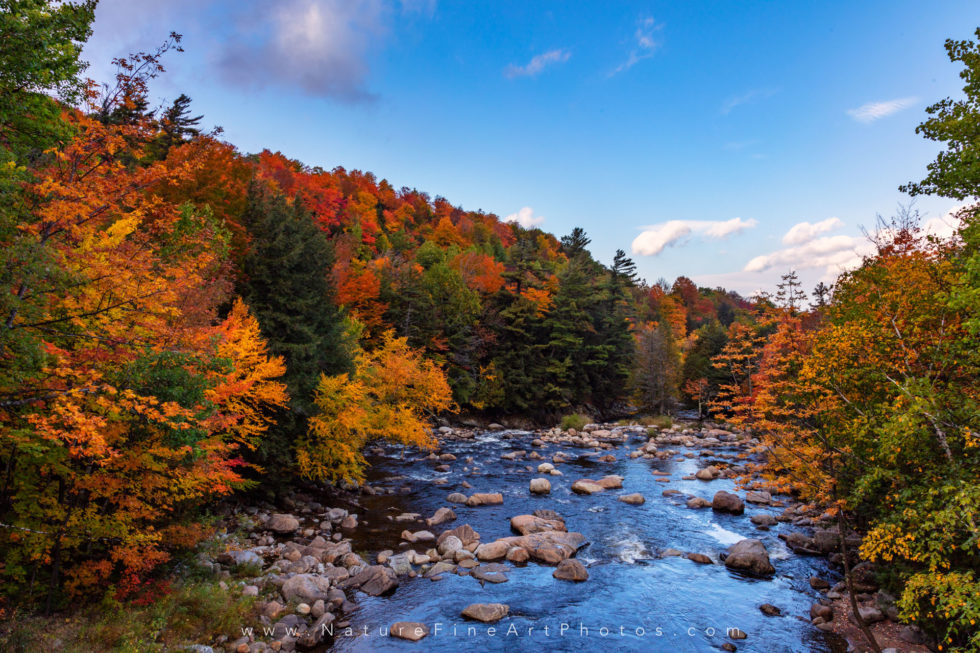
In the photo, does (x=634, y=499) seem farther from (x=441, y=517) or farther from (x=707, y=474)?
(x=441, y=517)

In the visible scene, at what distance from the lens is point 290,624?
1041 centimetres

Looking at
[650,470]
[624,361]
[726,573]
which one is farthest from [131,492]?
[624,361]

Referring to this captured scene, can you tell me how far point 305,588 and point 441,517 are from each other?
22.5ft

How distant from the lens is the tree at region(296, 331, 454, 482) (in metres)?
19.4

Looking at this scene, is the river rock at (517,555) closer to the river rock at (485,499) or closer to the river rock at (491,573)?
the river rock at (491,573)

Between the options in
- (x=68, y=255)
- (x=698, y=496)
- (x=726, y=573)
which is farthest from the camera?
(x=698, y=496)

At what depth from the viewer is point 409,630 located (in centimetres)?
1057

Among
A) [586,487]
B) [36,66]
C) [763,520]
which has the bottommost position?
[763,520]

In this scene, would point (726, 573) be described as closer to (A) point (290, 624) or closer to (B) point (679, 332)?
(A) point (290, 624)

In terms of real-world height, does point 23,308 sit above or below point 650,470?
above

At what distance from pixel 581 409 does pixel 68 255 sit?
157 ft

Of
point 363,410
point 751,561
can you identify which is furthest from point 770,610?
point 363,410

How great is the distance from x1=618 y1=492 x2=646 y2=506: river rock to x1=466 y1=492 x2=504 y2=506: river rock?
564cm

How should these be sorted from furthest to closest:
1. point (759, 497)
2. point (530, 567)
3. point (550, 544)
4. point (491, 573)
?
point (759, 497) → point (550, 544) → point (530, 567) → point (491, 573)
